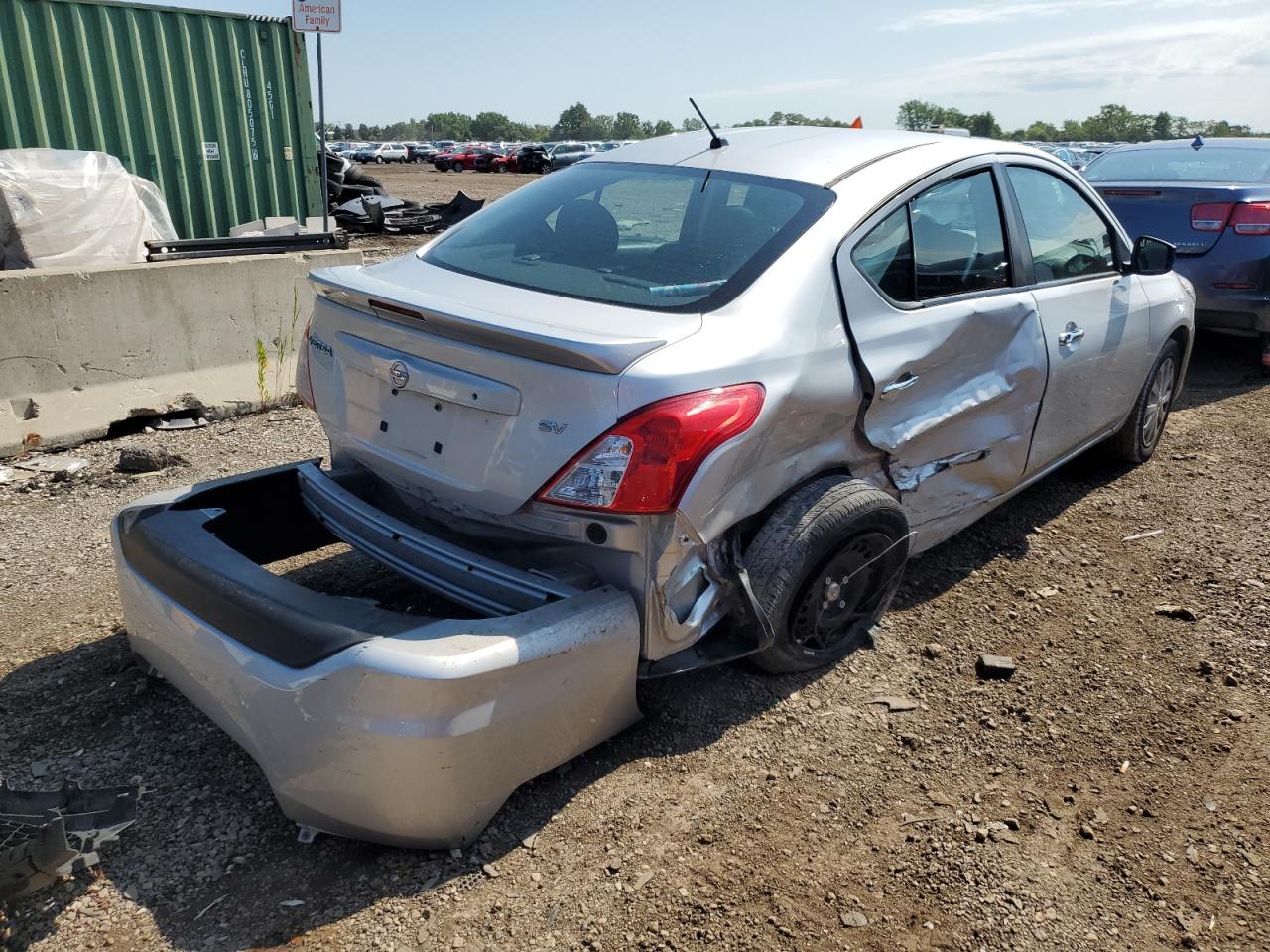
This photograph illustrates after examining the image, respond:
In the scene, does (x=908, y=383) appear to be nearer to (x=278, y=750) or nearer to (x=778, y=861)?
(x=778, y=861)

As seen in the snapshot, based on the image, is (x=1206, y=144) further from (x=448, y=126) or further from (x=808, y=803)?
(x=448, y=126)

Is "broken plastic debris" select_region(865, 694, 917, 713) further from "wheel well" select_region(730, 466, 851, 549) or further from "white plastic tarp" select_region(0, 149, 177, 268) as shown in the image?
"white plastic tarp" select_region(0, 149, 177, 268)

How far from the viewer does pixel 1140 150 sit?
8.39 meters

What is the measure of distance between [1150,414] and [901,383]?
9.02ft

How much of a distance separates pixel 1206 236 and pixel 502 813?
657 centimetres

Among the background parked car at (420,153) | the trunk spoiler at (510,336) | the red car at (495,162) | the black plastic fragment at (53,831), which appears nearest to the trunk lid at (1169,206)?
the trunk spoiler at (510,336)

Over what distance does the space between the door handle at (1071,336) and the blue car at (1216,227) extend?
350cm

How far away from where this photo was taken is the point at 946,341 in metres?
3.44

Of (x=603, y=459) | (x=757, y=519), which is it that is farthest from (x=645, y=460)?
(x=757, y=519)

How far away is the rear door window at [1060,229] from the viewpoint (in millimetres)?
4039

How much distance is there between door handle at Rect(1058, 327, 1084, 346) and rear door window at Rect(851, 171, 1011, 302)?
44cm

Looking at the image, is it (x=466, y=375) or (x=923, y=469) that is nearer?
(x=466, y=375)

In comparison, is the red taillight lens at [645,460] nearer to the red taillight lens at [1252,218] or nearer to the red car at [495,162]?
the red taillight lens at [1252,218]

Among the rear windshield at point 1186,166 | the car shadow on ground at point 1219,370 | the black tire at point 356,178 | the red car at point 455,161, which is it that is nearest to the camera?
the car shadow on ground at point 1219,370
